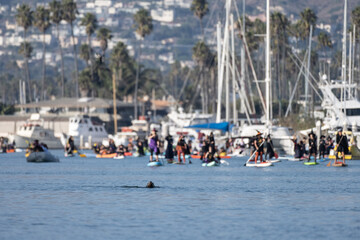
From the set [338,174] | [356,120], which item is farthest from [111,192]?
[356,120]

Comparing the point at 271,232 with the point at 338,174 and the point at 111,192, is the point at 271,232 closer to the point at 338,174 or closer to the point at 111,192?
the point at 111,192

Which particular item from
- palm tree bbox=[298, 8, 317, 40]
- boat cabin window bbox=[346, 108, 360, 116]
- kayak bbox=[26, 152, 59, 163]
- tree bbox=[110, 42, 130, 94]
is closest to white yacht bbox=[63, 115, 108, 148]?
tree bbox=[110, 42, 130, 94]

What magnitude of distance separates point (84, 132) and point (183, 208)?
308 feet

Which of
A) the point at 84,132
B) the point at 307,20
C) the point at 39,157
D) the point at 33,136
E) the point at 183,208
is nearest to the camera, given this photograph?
the point at 183,208

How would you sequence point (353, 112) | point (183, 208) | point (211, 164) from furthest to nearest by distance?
1. point (353, 112)
2. point (211, 164)
3. point (183, 208)

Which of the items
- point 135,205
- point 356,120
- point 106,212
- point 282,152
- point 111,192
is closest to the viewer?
point 106,212

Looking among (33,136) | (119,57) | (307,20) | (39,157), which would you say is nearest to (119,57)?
(119,57)

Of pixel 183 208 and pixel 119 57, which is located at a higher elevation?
pixel 119 57

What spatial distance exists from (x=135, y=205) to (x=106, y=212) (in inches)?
73.6

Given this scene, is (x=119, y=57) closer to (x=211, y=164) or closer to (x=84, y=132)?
(x=84, y=132)

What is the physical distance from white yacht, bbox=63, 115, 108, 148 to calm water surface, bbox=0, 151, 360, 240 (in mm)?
80097

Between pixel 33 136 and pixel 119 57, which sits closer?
pixel 33 136

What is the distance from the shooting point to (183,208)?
78.4 feet

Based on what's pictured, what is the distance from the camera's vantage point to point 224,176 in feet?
128
